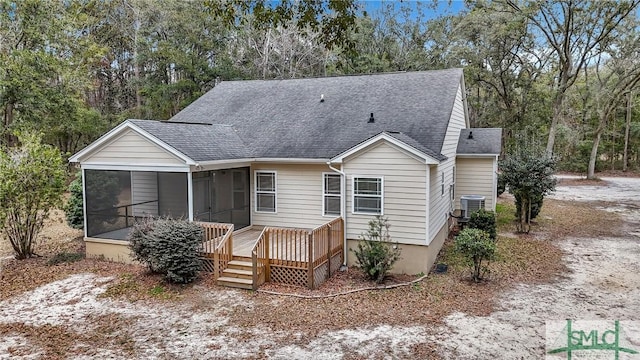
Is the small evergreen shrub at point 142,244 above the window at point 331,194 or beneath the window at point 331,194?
beneath

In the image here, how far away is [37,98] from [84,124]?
6764 mm

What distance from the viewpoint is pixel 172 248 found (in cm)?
931

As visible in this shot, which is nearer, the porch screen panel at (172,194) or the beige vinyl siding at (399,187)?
the beige vinyl siding at (399,187)

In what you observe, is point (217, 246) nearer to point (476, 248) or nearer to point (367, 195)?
point (367, 195)

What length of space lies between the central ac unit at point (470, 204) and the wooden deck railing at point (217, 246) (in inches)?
323

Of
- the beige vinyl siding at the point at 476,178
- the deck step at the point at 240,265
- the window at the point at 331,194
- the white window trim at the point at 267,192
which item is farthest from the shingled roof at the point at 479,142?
the deck step at the point at 240,265

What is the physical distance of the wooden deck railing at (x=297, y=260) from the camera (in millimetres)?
9133

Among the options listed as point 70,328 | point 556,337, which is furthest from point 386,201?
point 70,328

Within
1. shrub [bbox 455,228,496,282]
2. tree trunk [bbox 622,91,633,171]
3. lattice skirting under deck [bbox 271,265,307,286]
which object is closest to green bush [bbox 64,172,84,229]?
lattice skirting under deck [bbox 271,265,307,286]

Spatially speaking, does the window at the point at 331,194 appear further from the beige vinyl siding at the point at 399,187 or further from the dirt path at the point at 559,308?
the dirt path at the point at 559,308

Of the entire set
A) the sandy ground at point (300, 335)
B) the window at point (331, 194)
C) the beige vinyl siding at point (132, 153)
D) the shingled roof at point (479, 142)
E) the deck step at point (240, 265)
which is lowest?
the sandy ground at point (300, 335)

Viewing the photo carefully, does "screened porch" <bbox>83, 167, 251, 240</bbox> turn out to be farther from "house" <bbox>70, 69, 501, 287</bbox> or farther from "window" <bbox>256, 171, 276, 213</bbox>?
"window" <bbox>256, 171, 276, 213</bbox>

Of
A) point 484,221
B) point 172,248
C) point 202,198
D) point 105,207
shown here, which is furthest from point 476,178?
point 105,207

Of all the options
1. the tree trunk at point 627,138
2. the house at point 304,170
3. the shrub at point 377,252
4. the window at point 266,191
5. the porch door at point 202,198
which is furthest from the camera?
the tree trunk at point 627,138
